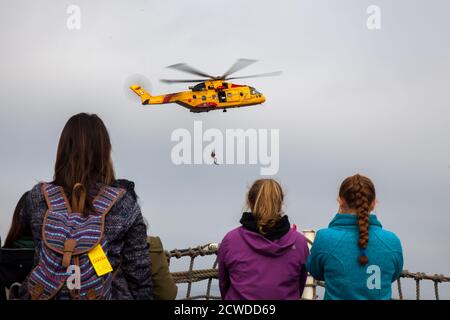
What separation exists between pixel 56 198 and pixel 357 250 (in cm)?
240

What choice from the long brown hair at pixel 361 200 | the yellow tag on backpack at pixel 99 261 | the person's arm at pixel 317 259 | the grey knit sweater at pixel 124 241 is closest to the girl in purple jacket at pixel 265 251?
the person's arm at pixel 317 259

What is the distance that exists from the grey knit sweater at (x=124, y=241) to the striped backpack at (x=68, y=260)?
0.08 metres

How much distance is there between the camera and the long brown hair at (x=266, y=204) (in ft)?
21.7

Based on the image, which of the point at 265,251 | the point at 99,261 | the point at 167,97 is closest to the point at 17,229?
the point at 99,261

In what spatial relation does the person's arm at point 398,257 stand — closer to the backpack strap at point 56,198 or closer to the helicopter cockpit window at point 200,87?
the backpack strap at point 56,198

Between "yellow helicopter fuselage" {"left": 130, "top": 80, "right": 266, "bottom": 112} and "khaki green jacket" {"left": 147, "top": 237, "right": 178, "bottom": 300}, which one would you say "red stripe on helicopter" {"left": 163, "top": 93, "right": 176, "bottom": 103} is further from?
"khaki green jacket" {"left": 147, "top": 237, "right": 178, "bottom": 300}

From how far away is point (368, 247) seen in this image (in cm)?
636

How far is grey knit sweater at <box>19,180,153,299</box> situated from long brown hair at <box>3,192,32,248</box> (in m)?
0.06

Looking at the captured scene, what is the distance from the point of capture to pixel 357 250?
636cm

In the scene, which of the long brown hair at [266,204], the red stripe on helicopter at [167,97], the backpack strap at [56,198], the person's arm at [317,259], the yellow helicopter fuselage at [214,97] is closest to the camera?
the backpack strap at [56,198]

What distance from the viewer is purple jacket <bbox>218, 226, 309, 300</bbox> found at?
6.66 metres

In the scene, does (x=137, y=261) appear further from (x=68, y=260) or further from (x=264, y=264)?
(x=264, y=264)
